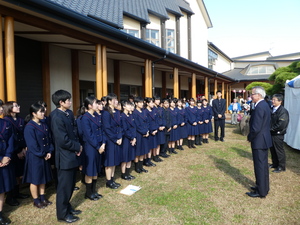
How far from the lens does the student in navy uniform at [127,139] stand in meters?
5.06

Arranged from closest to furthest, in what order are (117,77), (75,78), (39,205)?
(39,205), (75,78), (117,77)

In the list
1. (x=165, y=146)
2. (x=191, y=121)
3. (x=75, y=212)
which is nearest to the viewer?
(x=75, y=212)

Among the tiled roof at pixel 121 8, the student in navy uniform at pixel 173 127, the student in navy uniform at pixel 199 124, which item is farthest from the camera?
the tiled roof at pixel 121 8

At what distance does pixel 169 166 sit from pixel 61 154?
3493 millimetres

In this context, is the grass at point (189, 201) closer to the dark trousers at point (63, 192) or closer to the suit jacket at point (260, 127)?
the dark trousers at point (63, 192)

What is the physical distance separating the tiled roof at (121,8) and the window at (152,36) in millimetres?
1179

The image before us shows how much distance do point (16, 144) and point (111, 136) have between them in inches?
66.9

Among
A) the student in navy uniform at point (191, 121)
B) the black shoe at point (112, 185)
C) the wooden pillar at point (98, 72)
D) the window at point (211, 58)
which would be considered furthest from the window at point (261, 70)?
the black shoe at point (112, 185)

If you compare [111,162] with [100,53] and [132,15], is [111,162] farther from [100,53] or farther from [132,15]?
[132,15]

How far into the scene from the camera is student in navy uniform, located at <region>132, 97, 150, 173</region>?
561 centimetres

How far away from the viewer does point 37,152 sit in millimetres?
3711

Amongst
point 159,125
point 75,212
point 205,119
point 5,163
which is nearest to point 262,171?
point 159,125

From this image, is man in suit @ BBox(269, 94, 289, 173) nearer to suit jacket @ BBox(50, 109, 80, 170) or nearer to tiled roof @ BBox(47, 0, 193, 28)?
suit jacket @ BBox(50, 109, 80, 170)

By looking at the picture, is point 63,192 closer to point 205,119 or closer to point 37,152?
point 37,152
